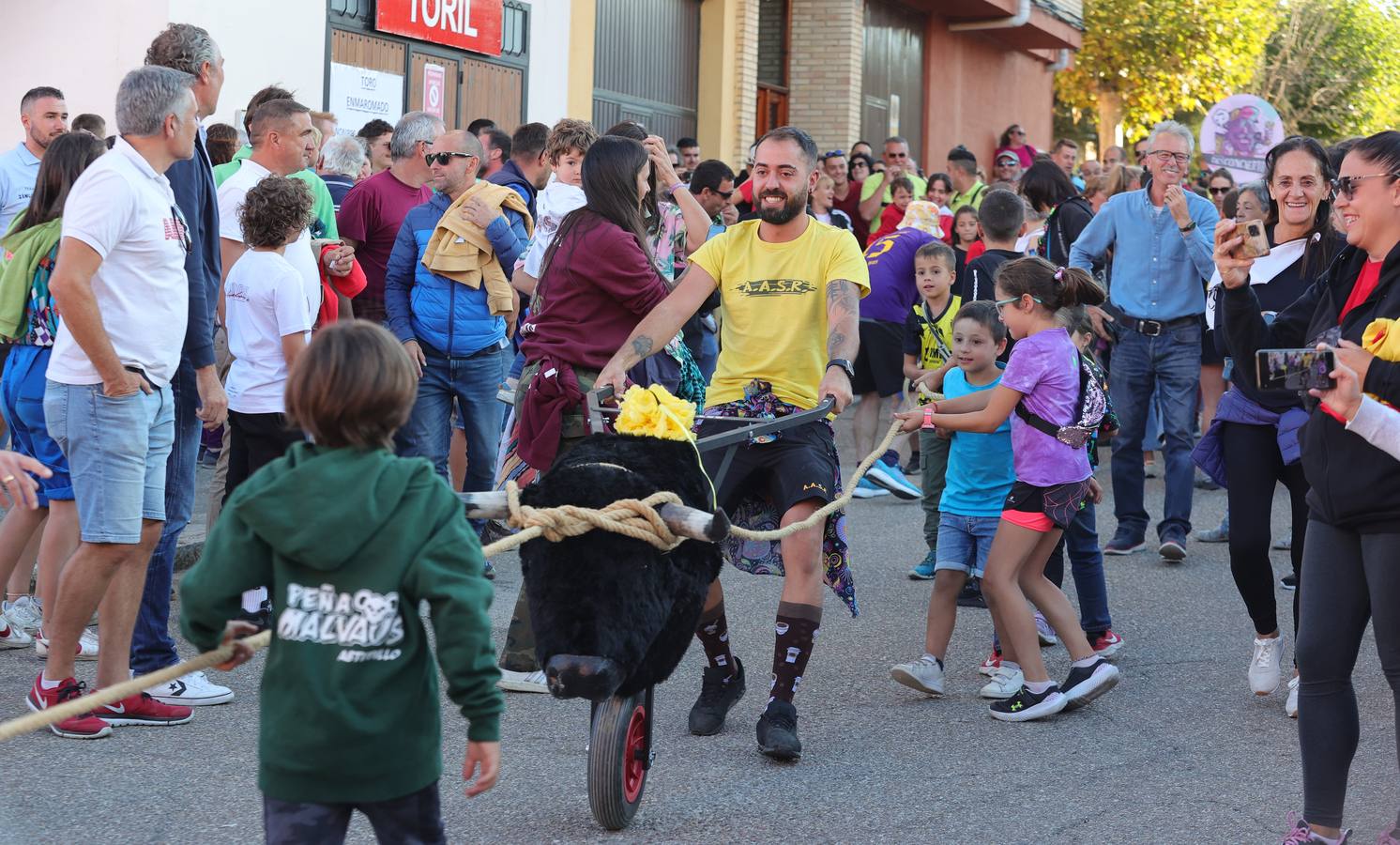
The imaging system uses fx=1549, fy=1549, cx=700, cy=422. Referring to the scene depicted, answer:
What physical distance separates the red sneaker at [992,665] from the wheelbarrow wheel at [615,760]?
2.27 meters

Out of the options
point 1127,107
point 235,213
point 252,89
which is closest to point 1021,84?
point 1127,107

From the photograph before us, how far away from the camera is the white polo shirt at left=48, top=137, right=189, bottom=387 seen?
4.92 metres

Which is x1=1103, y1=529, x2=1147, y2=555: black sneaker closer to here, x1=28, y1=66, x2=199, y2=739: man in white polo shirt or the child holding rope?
the child holding rope

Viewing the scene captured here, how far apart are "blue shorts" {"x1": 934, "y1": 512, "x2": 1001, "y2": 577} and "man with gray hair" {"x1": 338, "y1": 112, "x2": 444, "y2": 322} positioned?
3.34 m

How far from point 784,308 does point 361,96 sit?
965cm

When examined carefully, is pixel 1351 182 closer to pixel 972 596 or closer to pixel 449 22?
pixel 972 596

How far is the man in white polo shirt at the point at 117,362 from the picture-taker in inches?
196

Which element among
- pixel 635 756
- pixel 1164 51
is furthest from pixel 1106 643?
pixel 1164 51

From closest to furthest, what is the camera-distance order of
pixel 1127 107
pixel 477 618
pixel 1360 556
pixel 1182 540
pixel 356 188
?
pixel 477 618 → pixel 1360 556 → pixel 356 188 → pixel 1182 540 → pixel 1127 107

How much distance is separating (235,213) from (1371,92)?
3967 centimetres

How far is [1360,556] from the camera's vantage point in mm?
4141

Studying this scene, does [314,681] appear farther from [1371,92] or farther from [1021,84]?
[1371,92]

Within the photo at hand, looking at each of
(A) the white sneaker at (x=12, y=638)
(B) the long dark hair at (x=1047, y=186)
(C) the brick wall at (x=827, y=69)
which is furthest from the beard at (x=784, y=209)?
(C) the brick wall at (x=827, y=69)

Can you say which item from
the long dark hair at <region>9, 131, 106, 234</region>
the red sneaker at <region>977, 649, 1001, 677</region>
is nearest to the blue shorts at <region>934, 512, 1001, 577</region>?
the red sneaker at <region>977, 649, 1001, 677</region>
